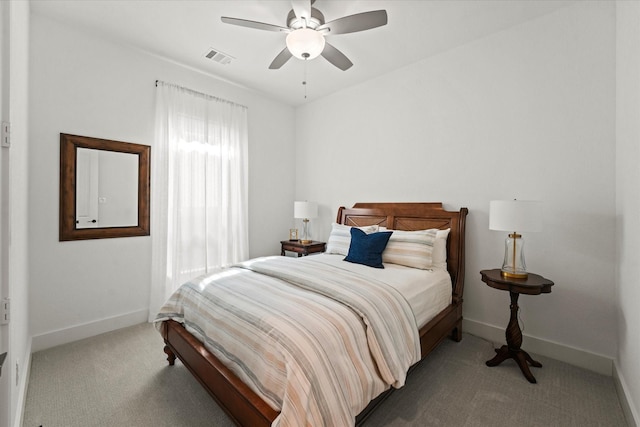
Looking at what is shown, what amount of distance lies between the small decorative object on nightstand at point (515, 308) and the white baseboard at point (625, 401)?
448mm

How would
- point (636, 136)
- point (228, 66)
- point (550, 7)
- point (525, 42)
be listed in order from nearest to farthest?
point (636, 136), point (550, 7), point (525, 42), point (228, 66)

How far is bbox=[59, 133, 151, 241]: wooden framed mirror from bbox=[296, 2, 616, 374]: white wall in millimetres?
2817

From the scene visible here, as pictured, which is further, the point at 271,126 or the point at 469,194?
the point at 271,126

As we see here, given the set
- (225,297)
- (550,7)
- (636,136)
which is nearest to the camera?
(636,136)

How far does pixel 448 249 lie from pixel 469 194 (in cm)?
61

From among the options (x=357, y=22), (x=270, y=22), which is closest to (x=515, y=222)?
(x=357, y=22)

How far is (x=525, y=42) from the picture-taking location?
2635 mm

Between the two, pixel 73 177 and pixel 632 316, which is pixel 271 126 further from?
pixel 632 316

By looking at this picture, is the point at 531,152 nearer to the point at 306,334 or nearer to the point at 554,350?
the point at 554,350

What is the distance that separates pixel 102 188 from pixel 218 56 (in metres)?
1.88

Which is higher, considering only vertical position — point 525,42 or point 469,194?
point 525,42

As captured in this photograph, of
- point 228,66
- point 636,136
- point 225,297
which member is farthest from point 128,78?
point 636,136

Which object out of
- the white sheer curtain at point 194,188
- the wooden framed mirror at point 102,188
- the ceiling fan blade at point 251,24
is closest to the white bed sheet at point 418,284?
the white sheer curtain at point 194,188

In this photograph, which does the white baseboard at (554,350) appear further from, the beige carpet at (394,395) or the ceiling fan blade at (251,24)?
the ceiling fan blade at (251,24)
